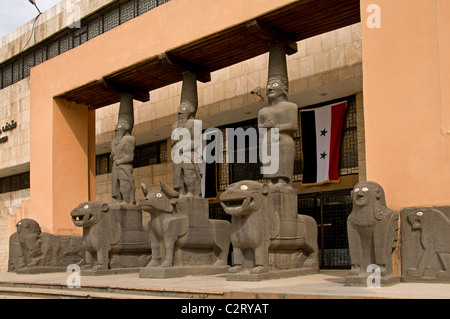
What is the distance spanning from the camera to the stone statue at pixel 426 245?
7.56 metres

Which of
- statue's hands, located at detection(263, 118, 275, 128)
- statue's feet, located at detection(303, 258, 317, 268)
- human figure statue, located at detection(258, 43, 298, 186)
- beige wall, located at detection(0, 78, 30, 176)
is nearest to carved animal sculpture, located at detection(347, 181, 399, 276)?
human figure statue, located at detection(258, 43, 298, 186)

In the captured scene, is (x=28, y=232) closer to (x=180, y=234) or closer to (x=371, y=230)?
(x=180, y=234)

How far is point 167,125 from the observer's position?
1599 centimetres

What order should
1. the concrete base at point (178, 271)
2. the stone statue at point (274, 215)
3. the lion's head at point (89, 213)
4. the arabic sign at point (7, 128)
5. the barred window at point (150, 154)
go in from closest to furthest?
the stone statue at point (274, 215) → the concrete base at point (178, 271) → the lion's head at point (89, 213) → the barred window at point (150, 154) → the arabic sign at point (7, 128)

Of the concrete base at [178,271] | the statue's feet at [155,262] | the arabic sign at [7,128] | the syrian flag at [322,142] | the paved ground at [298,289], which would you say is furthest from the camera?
the arabic sign at [7,128]

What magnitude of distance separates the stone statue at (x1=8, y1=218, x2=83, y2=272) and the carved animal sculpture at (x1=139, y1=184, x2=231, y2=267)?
386 centimetres

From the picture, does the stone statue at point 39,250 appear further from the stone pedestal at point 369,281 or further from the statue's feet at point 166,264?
the stone pedestal at point 369,281

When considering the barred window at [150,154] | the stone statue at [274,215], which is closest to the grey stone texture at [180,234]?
the stone statue at [274,215]

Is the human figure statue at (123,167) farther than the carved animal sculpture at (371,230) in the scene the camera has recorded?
Yes

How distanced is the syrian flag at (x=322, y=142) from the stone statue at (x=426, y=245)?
511cm

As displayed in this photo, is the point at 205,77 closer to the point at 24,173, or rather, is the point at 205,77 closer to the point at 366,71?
the point at 366,71

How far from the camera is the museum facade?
321 inches

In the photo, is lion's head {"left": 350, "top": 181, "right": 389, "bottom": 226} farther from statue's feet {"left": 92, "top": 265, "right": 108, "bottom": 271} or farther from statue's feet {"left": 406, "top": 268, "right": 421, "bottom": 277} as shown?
statue's feet {"left": 92, "top": 265, "right": 108, "bottom": 271}
